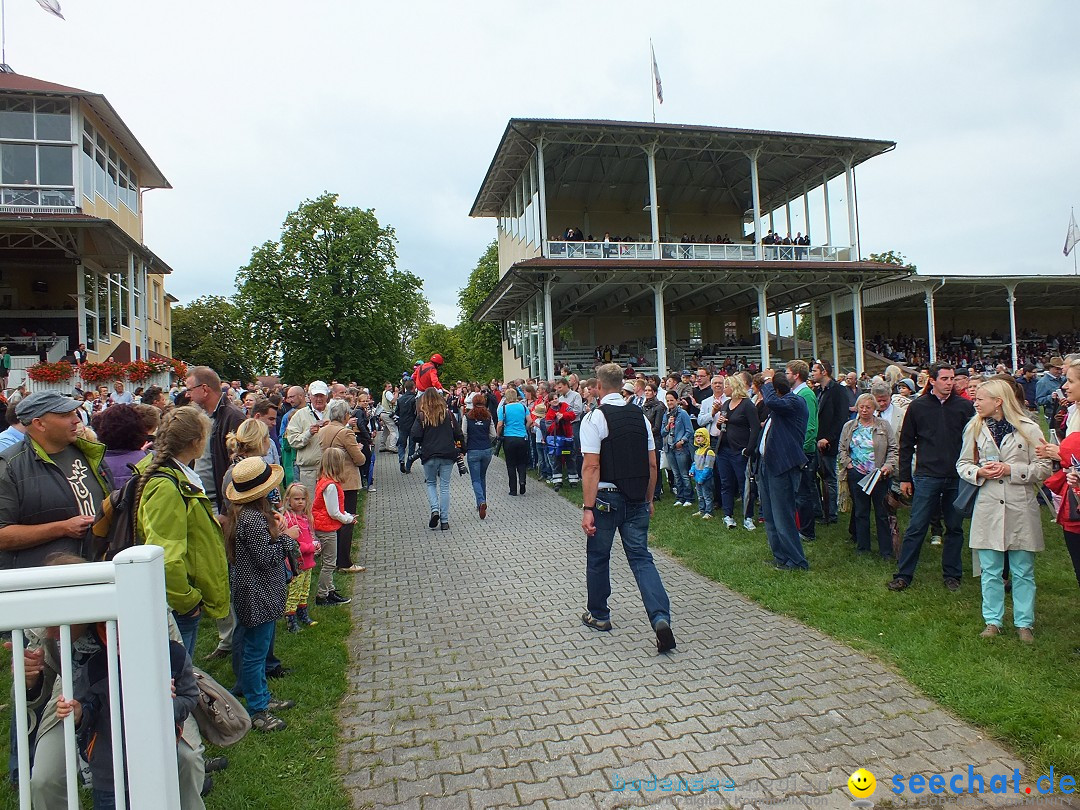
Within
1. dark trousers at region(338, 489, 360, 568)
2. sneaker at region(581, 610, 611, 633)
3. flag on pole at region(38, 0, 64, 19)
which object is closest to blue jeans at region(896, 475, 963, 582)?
sneaker at region(581, 610, 611, 633)

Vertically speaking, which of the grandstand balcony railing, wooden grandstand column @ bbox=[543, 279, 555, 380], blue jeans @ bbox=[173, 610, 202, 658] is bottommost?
blue jeans @ bbox=[173, 610, 202, 658]

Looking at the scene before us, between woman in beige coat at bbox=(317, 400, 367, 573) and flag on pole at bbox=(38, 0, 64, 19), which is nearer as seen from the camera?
woman in beige coat at bbox=(317, 400, 367, 573)

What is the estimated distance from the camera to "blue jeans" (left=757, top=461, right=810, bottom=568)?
21.7ft

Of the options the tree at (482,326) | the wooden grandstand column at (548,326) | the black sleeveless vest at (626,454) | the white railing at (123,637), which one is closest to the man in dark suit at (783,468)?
the black sleeveless vest at (626,454)

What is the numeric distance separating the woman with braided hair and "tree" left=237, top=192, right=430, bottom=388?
117 feet

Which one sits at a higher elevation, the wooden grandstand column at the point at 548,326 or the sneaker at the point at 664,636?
the wooden grandstand column at the point at 548,326

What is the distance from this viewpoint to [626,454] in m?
4.91

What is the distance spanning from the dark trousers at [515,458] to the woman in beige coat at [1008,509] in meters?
7.80

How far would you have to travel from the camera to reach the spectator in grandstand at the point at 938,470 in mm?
5707

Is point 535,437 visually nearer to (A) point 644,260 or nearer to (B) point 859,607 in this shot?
(B) point 859,607

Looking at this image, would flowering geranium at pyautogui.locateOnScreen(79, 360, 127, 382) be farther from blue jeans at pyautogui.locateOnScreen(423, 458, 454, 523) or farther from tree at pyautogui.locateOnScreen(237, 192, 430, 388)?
tree at pyautogui.locateOnScreen(237, 192, 430, 388)

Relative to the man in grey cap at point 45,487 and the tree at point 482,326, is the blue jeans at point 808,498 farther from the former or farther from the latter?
the tree at point 482,326

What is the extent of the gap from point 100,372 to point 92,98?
13.1 metres

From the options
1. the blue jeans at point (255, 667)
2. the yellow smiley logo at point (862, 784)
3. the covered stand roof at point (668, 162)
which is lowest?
the yellow smiley logo at point (862, 784)
